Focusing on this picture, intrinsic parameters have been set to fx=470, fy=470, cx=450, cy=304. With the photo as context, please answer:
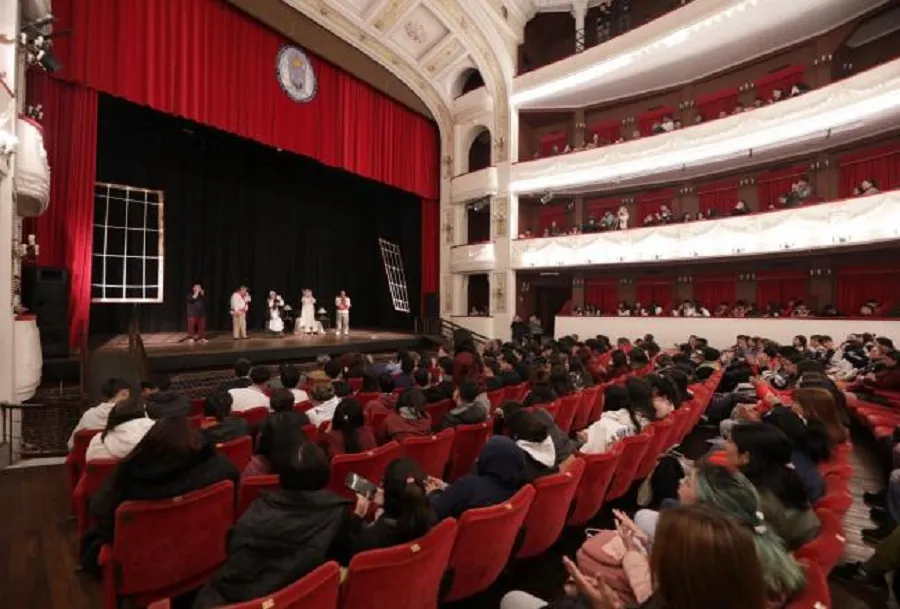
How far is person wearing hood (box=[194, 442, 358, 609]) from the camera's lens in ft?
5.08

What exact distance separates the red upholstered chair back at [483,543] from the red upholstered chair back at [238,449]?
61.4 inches

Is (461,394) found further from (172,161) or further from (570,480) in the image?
(172,161)

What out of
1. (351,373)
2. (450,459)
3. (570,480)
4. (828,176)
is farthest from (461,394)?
(828,176)

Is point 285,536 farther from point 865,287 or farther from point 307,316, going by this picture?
point 865,287

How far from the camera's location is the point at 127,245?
32.9ft

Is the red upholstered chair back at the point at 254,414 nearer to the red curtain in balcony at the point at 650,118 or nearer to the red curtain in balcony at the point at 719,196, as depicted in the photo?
the red curtain in balcony at the point at 719,196

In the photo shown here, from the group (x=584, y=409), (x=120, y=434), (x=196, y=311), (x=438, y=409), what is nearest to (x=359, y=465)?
(x=120, y=434)

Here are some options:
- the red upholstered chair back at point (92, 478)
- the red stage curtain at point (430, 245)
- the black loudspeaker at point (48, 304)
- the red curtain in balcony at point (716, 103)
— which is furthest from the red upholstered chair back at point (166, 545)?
the red curtain in balcony at point (716, 103)

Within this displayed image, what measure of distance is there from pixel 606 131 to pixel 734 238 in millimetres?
5618

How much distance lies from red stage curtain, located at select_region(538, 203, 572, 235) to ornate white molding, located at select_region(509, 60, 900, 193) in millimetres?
1438

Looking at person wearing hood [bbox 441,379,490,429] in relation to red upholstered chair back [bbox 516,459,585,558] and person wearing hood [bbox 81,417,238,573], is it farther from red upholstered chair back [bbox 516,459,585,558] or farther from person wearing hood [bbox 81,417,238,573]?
person wearing hood [bbox 81,417,238,573]

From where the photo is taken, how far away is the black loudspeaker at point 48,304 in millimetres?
6676

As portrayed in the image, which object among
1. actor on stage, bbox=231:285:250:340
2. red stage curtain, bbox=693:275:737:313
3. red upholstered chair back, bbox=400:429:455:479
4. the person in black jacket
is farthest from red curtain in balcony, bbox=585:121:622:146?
the person in black jacket

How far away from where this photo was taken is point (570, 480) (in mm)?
2326
